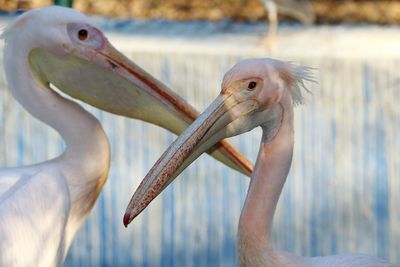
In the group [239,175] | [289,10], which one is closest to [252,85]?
[239,175]

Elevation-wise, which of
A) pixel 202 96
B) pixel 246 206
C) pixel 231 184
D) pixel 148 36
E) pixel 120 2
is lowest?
pixel 246 206

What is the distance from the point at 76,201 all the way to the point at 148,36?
3.45 meters

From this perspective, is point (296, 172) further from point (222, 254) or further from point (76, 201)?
point (76, 201)

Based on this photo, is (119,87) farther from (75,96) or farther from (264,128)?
(264,128)

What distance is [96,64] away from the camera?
346 centimetres

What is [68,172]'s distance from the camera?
347 cm

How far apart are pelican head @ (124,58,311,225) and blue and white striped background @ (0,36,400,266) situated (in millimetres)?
2086

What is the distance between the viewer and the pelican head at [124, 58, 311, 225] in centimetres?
269

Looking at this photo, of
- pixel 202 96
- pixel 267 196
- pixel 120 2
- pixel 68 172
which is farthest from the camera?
pixel 120 2

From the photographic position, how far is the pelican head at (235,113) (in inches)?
106

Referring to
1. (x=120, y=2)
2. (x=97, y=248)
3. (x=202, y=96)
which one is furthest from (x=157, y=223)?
(x=120, y=2)

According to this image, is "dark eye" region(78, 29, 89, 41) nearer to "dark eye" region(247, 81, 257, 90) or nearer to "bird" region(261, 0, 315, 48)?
"dark eye" region(247, 81, 257, 90)

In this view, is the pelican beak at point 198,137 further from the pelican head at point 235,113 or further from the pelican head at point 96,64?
the pelican head at point 96,64

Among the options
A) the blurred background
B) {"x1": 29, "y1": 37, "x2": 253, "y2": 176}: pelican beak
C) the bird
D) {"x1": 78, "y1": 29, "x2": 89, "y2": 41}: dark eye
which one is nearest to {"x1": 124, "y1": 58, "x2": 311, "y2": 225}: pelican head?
{"x1": 29, "y1": 37, "x2": 253, "y2": 176}: pelican beak
